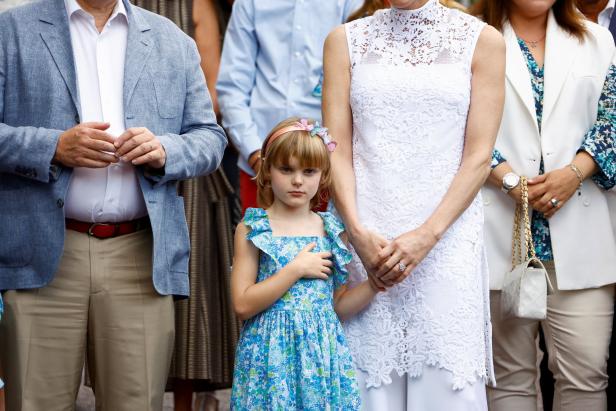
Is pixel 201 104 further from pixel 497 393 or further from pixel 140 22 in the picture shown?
pixel 497 393

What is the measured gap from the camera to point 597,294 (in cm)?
520

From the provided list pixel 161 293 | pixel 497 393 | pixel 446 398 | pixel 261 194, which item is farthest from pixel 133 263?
pixel 497 393

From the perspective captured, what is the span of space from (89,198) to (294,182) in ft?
2.39

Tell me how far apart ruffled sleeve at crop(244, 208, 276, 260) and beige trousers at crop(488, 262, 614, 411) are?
1206 millimetres

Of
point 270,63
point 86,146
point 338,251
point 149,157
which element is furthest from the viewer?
point 270,63

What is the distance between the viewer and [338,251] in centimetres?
452

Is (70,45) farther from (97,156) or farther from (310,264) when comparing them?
(310,264)

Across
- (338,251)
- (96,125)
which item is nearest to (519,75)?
(338,251)

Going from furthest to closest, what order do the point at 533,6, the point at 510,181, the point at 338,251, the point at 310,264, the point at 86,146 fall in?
the point at 533,6 → the point at 510,181 → the point at 338,251 → the point at 310,264 → the point at 86,146

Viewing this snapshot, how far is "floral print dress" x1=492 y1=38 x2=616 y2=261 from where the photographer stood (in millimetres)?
5121

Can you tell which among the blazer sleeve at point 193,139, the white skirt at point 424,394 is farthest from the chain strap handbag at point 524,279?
the blazer sleeve at point 193,139

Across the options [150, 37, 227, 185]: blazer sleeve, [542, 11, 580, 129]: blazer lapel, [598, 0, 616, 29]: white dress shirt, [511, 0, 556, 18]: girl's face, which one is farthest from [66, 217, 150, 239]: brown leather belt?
[598, 0, 616, 29]: white dress shirt

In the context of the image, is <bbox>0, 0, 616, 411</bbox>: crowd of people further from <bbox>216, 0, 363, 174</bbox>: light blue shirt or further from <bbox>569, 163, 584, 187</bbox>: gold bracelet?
<bbox>216, 0, 363, 174</bbox>: light blue shirt

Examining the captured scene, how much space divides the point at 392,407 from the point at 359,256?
56 cm
